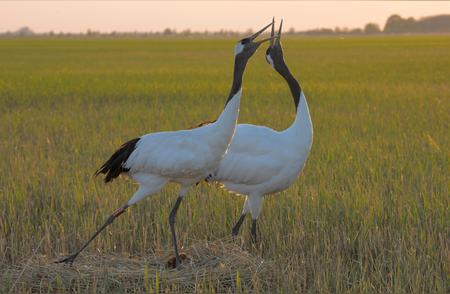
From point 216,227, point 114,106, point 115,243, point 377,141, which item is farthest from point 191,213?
point 114,106

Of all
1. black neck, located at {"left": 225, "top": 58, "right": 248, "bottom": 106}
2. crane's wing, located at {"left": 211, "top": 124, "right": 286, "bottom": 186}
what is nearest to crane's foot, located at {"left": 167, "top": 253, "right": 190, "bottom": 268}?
crane's wing, located at {"left": 211, "top": 124, "right": 286, "bottom": 186}

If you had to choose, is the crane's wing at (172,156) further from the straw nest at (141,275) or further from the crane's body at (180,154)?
the straw nest at (141,275)

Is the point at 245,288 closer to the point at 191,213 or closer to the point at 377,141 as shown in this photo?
the point at 191,213

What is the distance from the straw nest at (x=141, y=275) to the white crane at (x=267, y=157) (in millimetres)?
750

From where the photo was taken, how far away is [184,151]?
203 inches

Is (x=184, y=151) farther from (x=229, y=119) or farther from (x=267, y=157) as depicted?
(x=267, y=157)

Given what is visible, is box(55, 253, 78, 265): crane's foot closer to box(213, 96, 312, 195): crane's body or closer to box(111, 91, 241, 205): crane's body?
A: box(111, 91, 241, 205): crane's body

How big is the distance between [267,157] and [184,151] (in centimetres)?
93

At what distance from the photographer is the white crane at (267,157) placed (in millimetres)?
5809

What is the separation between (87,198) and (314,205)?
2.19 metres

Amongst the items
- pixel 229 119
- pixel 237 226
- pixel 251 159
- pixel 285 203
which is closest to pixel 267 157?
pixel 251 159

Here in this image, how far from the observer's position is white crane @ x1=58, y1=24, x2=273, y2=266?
16.8 feet

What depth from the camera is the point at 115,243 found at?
19.4ft

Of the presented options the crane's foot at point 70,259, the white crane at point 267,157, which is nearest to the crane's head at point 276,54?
the white crane at point 267,157
